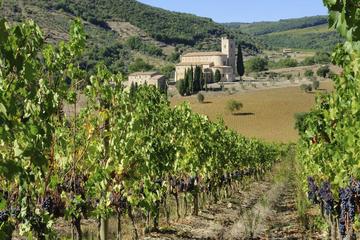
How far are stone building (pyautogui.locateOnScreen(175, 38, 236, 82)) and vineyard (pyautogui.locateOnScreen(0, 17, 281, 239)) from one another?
397 feet

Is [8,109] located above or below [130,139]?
above

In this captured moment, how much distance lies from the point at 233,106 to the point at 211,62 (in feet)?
228

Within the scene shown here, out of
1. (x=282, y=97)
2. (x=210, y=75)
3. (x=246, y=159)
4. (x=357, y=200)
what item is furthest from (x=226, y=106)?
(x=357, y=200)

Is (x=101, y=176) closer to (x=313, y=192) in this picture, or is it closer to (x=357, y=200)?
(x=357, y=200)

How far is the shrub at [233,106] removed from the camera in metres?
98.8

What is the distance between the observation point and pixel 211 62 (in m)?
167

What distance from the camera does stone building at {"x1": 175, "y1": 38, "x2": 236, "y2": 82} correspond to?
156000mm

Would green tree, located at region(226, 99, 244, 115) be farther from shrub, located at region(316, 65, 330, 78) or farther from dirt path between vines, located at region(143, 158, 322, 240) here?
Result: dirt path between vines, located at region(143, 158, 322, 240)

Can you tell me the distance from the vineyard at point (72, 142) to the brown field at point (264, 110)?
205 ft

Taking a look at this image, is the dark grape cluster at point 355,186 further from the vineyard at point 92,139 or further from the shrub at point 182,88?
the shrub at point 182,88

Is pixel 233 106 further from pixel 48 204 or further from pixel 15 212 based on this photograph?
pixel 15 212

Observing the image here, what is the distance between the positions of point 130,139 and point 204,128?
12041 millimetres

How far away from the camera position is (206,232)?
18672mm

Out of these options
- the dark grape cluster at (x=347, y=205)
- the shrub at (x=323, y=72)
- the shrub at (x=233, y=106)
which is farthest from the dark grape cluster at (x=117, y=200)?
the shrub at (x=323, y=72)
